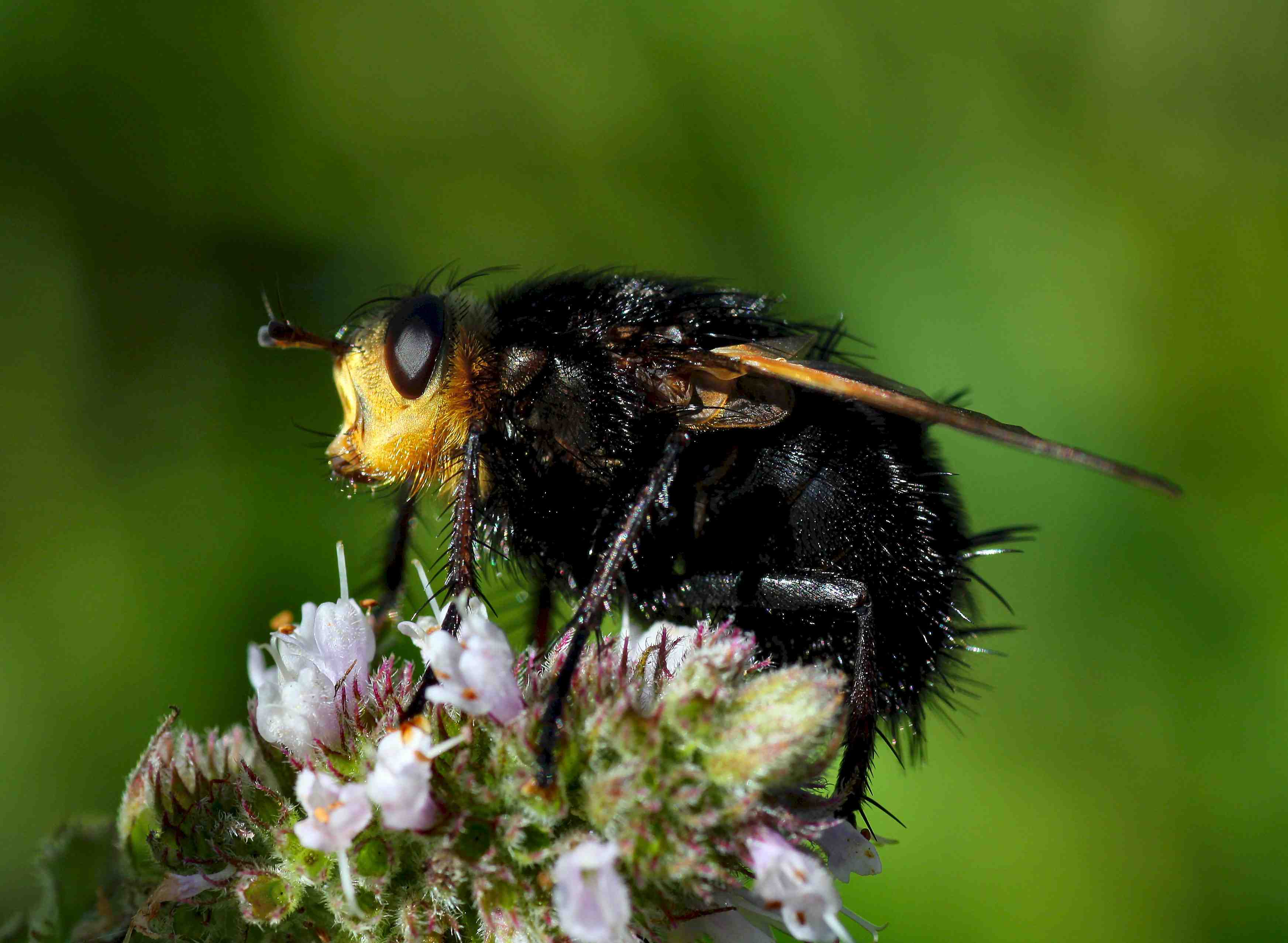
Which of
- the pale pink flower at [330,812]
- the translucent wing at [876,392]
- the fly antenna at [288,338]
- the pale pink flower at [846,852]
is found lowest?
the pale pink flower at [330,812]

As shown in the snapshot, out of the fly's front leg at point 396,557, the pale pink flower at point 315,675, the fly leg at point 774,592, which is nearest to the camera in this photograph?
the pale pink flower at point 315,675

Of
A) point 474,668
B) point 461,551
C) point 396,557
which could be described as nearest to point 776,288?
point 396,557

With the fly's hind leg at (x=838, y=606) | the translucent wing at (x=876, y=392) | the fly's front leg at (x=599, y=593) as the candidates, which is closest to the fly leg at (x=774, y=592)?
the fly's hind leg at (x=838, y=606)

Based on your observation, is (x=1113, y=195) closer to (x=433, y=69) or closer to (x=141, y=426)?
(x=433, y=69)

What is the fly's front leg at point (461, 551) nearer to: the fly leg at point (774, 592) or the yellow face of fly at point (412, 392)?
the yellow face of fly at point (412, 392)

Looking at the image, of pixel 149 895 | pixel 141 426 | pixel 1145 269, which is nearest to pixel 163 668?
pixel 141 426

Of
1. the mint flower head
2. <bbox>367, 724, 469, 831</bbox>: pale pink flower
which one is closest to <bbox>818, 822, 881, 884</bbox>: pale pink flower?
the mint flower head

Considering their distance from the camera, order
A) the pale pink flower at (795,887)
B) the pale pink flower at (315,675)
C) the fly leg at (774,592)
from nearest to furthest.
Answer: the pale pink flower at (795,887), the pale pink flower at (315,675), the fly leg at (774,592)
